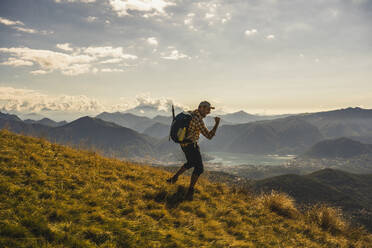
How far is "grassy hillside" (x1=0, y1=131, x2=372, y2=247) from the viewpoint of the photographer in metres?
4.91

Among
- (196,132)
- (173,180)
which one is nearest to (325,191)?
(173,180)

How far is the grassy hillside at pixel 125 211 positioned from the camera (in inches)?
193

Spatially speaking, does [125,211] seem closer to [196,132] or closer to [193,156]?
[193,156]

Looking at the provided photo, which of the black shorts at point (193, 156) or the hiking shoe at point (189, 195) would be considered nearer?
the black shorts at point (193, 156)

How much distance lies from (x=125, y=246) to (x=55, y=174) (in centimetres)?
426

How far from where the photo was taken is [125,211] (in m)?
6.50

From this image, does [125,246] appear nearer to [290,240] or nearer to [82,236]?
[82,236]

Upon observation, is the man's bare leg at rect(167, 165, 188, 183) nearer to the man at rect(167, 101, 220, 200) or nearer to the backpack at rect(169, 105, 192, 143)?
the man at rect(167, 101, 220, 200)

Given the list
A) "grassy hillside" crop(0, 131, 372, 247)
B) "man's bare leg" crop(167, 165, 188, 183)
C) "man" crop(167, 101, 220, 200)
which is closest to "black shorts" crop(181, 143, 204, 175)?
"man" crop(167, 101, 220, 200)

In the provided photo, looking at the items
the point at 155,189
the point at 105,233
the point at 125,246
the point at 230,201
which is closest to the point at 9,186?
the point at 105,233

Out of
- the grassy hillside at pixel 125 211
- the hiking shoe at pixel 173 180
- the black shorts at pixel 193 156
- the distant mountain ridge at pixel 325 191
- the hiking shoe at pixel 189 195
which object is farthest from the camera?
the distant mountain ridge at pixel 325 191

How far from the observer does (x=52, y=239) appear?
4445 millimetres

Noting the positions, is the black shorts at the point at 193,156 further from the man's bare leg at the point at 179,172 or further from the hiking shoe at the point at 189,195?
the hiking shoe at the point at 189,195

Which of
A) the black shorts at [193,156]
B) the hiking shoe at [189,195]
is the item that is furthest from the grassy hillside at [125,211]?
the black shorts at [193,156]
